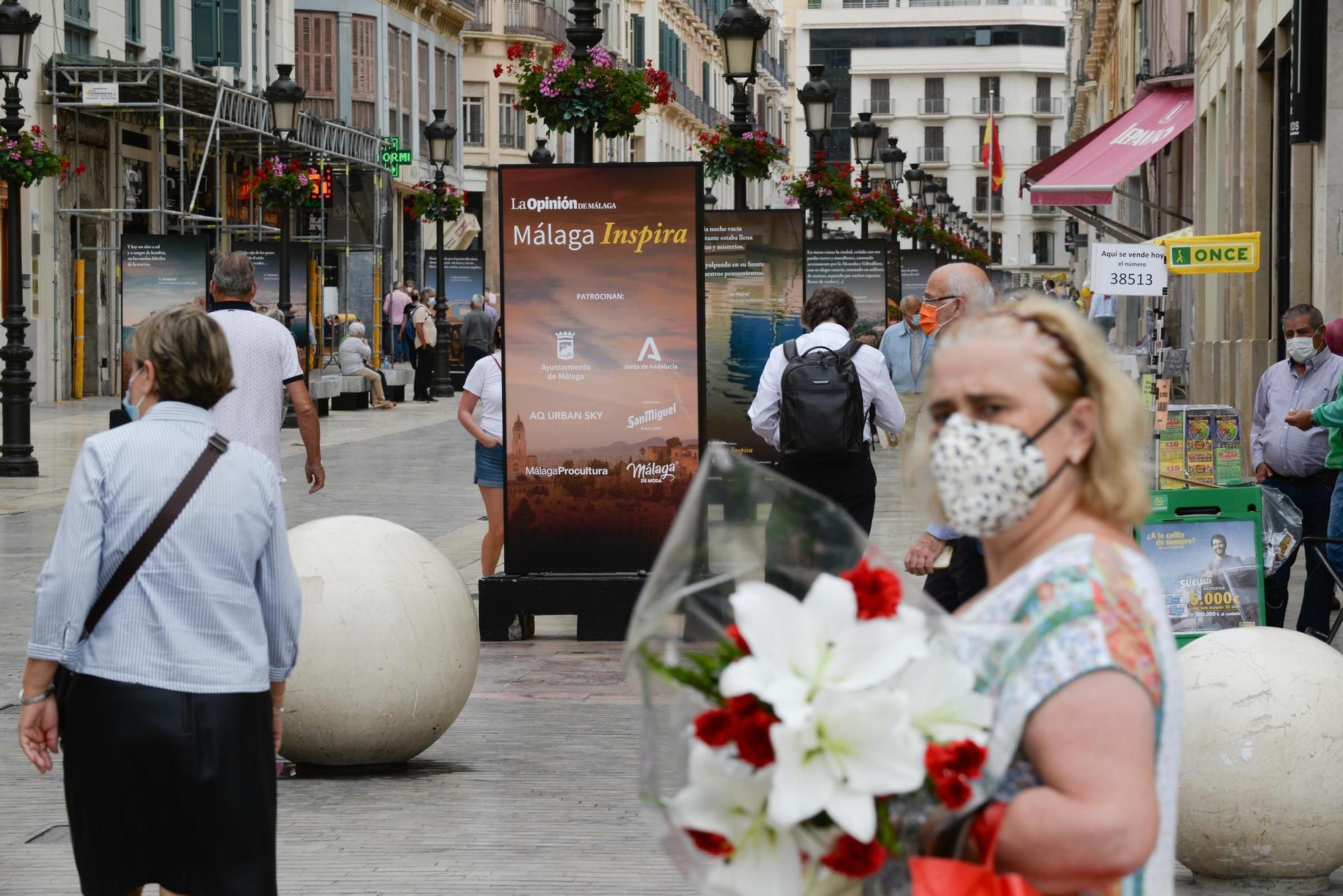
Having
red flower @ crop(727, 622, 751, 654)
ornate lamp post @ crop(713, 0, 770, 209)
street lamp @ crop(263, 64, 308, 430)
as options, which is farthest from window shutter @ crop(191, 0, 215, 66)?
red flower @ crop(727, 622, 751, 654)

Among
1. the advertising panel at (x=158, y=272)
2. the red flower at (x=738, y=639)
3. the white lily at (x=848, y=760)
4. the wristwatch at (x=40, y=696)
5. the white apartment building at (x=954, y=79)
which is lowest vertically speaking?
the wristwatch at (x=40, y=696)

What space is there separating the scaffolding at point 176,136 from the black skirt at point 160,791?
24.5m

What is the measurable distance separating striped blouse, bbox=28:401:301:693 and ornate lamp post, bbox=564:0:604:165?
7.96 meters

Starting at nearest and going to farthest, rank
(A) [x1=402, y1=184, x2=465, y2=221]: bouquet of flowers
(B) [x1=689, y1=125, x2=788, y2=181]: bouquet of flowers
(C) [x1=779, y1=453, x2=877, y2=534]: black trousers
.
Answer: (C) [x1=779, y1=453, x2=877, y2=534]: black trousers
(B) [x1=689, y1=125, x2=788, y2=181]: bouquet of flowers
(A) [x1=402, y1=184, x2=465, y2=221]: bouquet of flowers

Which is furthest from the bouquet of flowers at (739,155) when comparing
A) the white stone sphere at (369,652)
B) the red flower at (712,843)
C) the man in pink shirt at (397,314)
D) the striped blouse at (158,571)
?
the man in pink shirt at (397,314)

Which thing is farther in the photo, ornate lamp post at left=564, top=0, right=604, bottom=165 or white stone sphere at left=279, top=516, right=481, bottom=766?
ornate lamp post at left=564, top=0, right=604, bottom=165

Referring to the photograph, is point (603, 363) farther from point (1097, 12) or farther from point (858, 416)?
point (1097, 12)

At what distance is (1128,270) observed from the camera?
47.0 feet

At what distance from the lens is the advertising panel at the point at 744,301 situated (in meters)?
15.8

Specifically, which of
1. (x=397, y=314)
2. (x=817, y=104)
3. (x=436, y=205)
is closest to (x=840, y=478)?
(x=817, y=104)

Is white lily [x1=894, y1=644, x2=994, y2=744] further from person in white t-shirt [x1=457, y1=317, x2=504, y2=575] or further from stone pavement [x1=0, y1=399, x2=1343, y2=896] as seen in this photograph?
person in white t-shirt [x1=457, y1=317, x2=504, y2=575]

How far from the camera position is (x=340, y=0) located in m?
53.6

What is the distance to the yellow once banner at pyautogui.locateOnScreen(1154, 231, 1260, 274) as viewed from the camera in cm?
1542

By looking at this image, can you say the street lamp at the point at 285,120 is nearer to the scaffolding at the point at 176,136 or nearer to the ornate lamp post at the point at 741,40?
the scaffolding at the point at 176,136
